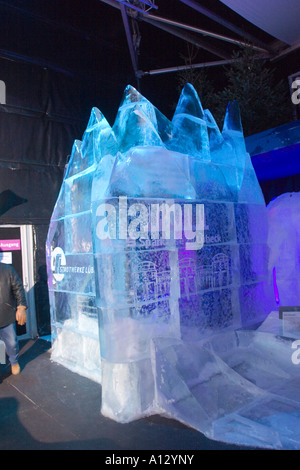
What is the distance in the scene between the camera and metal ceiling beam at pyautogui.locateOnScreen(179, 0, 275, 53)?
23.7 ft

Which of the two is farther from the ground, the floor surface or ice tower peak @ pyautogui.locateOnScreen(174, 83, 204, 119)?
ice tower peak @ pyautogui.locateOnScreen(174, 83, 204, 119)

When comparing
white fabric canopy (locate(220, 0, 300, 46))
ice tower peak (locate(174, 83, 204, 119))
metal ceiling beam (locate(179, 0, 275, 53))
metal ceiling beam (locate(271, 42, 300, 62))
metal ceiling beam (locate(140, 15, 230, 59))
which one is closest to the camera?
ice tower peak (locate(174, 83, 204, 119))

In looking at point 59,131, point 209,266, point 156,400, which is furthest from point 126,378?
point 59,131

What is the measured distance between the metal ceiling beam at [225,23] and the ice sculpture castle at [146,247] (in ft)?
11.5

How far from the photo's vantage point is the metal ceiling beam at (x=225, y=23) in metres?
7.23

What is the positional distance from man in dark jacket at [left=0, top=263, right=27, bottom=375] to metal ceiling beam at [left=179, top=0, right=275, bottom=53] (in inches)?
255

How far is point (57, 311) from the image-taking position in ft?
16.4

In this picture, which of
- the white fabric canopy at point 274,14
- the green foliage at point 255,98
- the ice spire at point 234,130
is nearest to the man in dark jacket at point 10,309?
the ice spire at point 234,130

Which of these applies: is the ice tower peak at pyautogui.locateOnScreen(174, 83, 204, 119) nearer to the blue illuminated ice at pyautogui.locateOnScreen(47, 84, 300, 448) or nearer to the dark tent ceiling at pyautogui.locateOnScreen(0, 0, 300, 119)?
the blue illuminated ice at pyautogui.locateOnScreen(47, 84, 300, 448)

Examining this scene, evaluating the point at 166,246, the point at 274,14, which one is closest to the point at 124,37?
the point at 274,14

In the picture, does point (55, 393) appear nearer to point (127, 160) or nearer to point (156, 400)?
point (156, 400)

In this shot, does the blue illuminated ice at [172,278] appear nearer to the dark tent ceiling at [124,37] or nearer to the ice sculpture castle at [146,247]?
the ice sculpture castle at [146,247]

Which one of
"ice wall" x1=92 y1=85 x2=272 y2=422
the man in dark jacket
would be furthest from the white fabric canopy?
the man in dark jacket
